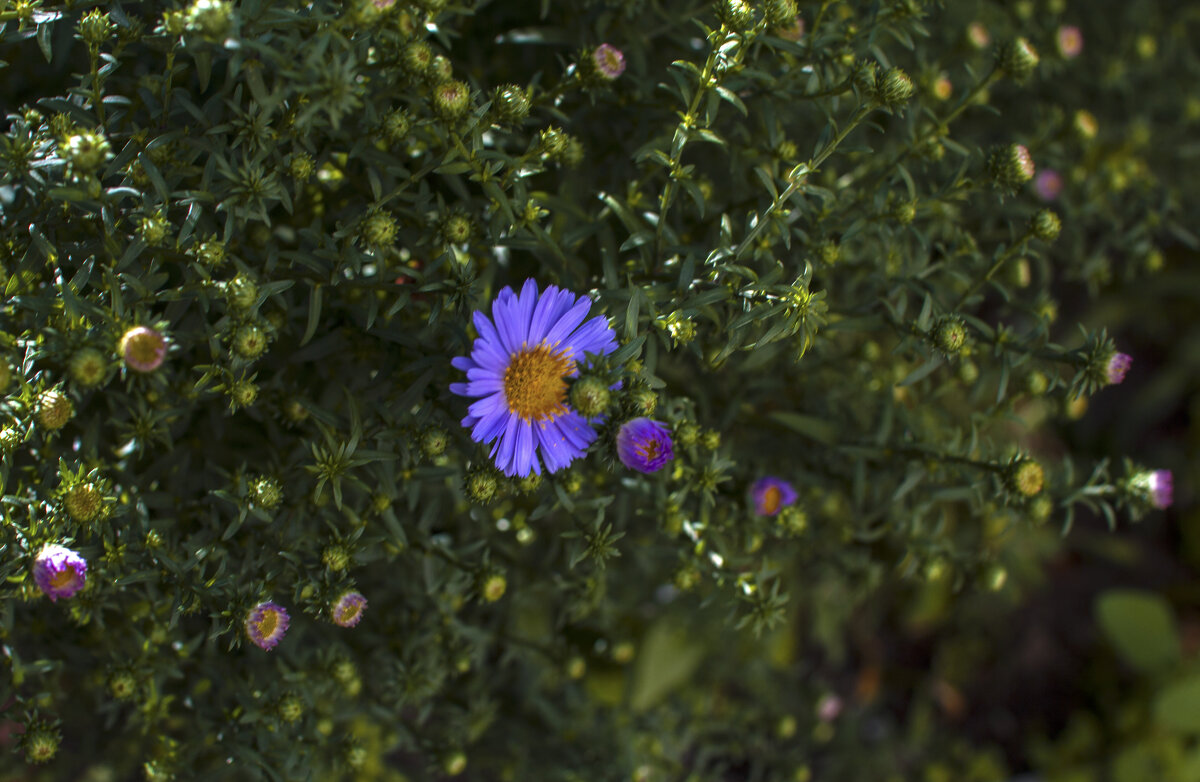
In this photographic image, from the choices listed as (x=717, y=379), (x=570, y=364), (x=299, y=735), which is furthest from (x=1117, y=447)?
(x=299, y=735)

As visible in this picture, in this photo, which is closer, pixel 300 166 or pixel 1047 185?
pixel 300 166

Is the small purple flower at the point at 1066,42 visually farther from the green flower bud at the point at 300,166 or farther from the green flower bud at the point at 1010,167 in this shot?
the green flower bud at the point at 300,166

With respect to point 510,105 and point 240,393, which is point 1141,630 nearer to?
point 510,105

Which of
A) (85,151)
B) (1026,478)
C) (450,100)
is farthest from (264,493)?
(1026,478)

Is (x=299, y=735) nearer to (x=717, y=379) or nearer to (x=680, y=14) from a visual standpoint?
(x=717, y=379)

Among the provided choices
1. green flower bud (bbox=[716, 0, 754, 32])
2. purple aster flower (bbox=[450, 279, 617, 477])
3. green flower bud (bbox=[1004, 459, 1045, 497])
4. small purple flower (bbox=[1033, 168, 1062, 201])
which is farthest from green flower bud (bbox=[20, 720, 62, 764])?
small purple flower (bbox=[1033, 168, 1062, 201])

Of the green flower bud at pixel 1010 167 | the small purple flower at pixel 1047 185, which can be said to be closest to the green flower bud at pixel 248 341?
the green flower bud at pixel 1010 167

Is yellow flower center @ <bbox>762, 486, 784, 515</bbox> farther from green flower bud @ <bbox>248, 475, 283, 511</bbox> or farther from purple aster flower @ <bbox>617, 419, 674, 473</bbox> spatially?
green flower bud @ <bbox>248, 475, 283, 511</bbox>
